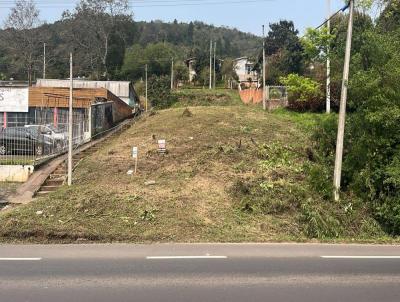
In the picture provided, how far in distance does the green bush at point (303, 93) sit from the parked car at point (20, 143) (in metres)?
15.9

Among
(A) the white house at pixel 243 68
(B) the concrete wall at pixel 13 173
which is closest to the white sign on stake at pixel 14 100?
(B) the concrete wall at pixel 13 173

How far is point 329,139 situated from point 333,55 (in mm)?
4009

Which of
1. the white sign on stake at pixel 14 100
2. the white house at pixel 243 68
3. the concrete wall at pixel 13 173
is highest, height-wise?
the white house at pixel 243 68

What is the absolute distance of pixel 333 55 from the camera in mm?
19719

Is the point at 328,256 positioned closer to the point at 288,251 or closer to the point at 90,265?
the point at 288,251

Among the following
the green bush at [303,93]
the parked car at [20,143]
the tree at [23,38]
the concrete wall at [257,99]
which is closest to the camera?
the parked car at [20,143]

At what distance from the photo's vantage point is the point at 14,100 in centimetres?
3966

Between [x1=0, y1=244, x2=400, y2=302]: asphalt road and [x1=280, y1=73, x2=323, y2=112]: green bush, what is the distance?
2153cm

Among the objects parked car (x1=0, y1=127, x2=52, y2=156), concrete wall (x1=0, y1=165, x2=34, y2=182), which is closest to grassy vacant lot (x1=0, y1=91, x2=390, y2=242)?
concrete wall (x1=0, y1=165, x2=34, y2=182)

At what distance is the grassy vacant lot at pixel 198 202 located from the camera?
14.4m

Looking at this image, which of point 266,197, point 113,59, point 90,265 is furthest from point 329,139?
point 113,59

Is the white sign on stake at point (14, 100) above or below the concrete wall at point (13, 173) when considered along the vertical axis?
above

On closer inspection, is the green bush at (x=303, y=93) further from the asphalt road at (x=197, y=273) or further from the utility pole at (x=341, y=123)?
the asphalt road at (x=197, y=273)

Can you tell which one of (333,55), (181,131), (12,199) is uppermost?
(333,55)
